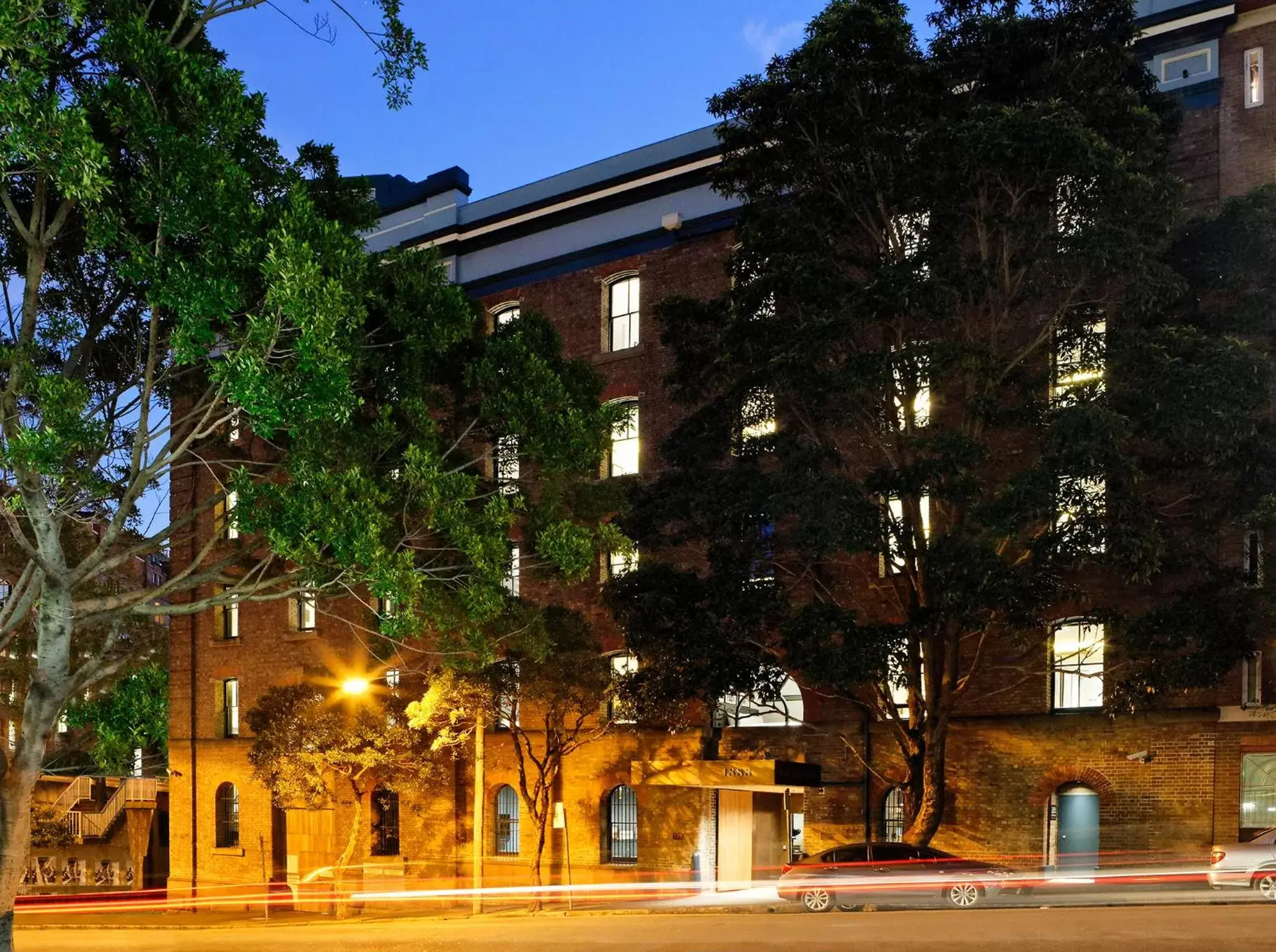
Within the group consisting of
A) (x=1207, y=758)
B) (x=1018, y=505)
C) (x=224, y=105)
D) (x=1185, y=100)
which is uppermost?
(x=1185, y=100)

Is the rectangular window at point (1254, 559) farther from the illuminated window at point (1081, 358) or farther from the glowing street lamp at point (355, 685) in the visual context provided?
the glowing street lamp at point (355, 685)

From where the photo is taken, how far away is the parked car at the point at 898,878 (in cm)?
2345

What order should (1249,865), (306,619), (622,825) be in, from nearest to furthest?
(1249,865), (622,825), (306,619)

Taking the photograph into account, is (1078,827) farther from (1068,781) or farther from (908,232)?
(908,232)

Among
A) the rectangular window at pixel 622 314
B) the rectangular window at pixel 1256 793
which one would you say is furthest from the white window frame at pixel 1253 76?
the rectangular window at pixel 622 314

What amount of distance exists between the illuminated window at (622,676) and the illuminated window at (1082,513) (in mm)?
9450

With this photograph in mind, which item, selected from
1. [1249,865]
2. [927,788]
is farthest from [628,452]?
[1249,865]

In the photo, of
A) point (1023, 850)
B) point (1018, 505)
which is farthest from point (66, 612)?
point (1023, 850)

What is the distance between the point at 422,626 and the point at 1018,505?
10206 mm

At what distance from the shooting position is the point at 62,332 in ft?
53.6

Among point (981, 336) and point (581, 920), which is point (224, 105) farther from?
point (581, 920)

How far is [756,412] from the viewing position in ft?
82.2

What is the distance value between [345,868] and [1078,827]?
16.4m

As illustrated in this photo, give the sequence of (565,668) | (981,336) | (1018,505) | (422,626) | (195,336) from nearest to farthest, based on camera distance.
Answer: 1. (195,336)
2. (422,626)
3. (1018,505)
4. (981,336)
5. (565,668)
